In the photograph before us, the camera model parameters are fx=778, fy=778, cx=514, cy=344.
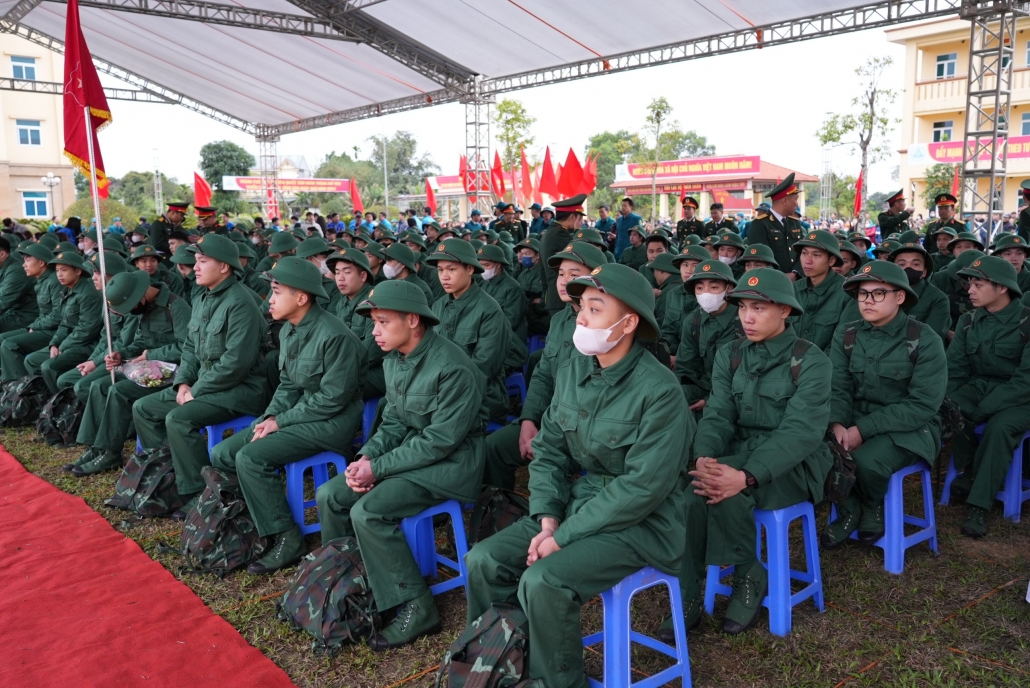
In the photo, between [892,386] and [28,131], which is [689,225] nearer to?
[892,386]

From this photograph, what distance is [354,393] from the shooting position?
14.9ft

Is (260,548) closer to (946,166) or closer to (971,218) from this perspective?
(971,218)

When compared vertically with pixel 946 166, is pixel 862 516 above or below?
below

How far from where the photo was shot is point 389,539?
3512 millimetres

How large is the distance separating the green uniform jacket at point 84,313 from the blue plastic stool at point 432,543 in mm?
4846

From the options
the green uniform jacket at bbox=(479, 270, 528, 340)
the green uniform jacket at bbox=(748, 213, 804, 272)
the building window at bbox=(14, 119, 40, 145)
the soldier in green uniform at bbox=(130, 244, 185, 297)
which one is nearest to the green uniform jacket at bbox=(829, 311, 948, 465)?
the green uniform jacket at bbox=(748, 213, 804, 272)

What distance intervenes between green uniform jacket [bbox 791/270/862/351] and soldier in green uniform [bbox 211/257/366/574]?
2.96m

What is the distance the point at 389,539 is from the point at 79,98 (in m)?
5.06

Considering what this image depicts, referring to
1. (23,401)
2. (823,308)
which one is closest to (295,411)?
(823,308)

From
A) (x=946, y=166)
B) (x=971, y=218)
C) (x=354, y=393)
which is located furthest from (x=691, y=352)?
(x=946, y=166)

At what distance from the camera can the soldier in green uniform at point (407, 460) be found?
351 cm

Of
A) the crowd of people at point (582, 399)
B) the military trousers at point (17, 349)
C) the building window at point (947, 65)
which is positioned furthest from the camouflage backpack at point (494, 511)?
the building window at point (947, 65)

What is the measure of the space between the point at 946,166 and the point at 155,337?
1118 inches

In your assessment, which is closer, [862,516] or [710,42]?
[862,516]
